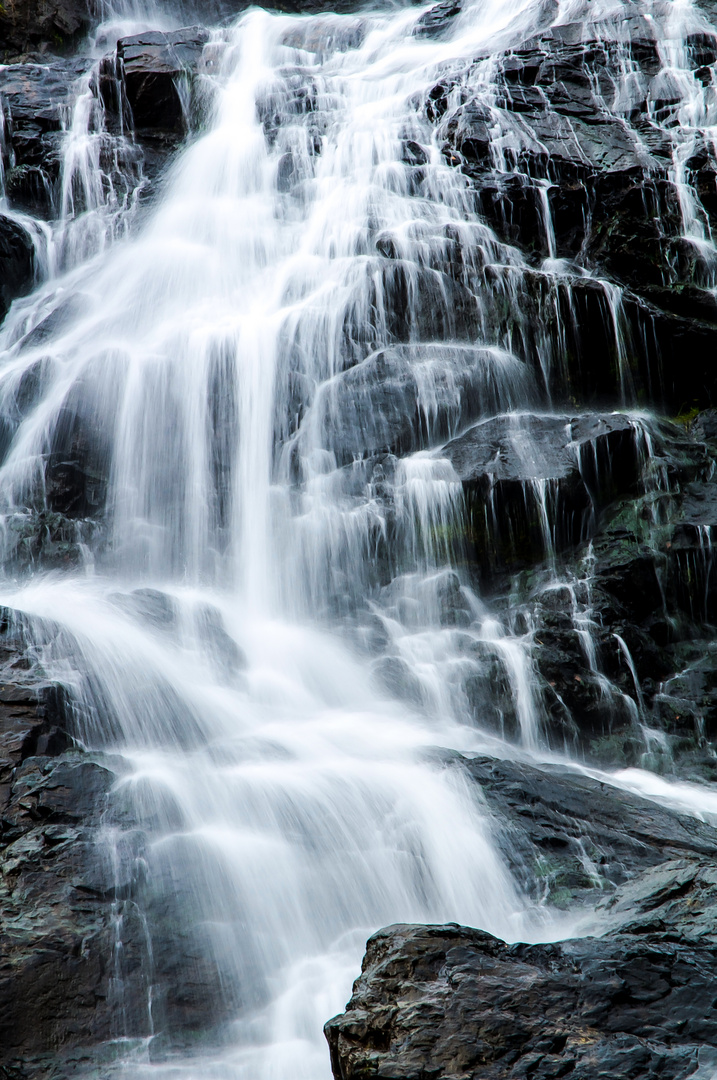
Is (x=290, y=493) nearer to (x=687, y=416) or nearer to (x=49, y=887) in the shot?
(x=687, y=416)

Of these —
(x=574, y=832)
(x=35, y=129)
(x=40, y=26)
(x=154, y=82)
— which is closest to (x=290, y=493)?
(x=574, y=832)

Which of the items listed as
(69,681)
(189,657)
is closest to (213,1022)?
(69,681)

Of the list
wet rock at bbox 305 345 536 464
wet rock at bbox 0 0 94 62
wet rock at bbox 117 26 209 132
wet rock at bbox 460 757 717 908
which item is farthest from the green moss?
wet rock at bbox 0 0 94 62

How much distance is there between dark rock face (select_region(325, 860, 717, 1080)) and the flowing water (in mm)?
1005

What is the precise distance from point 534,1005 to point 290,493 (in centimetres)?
672

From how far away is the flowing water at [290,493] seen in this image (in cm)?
515

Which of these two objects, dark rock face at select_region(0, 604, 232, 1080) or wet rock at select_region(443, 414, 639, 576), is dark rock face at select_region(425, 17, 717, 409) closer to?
wet rock at select_region(443, 414, 639, 576)

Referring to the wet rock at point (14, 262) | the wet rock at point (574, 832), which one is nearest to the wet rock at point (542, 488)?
the wet rock at point (574, 832)

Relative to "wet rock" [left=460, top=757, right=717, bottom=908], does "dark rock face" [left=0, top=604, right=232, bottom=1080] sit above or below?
above

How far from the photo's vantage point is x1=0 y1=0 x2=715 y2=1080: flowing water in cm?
515

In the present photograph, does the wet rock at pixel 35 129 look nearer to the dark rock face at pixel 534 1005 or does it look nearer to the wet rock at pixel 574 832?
the wet rock at pixel 574 832

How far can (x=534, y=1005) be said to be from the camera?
10.9 ft

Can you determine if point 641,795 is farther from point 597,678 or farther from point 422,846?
point 422,846

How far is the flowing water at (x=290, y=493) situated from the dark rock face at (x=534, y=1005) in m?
1.01
